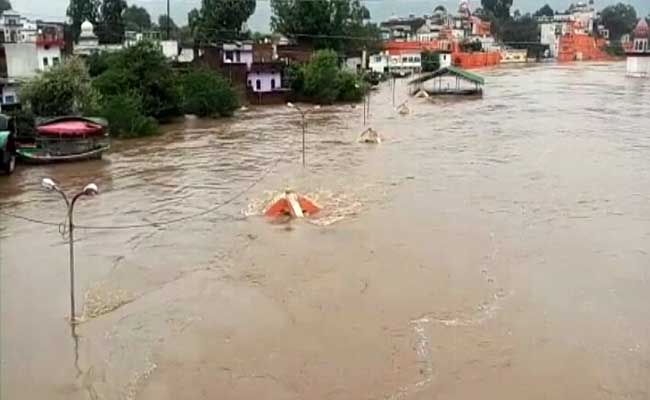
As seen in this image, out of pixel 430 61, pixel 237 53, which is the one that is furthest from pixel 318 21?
pixel 430 61

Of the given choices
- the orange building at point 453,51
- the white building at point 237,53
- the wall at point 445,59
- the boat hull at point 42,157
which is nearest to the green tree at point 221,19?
the white building at point 237,53

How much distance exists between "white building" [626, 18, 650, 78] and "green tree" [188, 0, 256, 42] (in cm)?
2697

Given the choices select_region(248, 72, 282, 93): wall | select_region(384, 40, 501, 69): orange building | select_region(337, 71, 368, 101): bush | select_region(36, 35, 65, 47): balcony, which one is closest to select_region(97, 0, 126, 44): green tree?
select_region(36, 35, 65, 47): balcony

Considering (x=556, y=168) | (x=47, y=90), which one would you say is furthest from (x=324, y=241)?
(x=47, y=90)

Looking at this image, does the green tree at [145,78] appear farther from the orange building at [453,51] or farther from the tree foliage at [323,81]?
the orange building at [453,51]

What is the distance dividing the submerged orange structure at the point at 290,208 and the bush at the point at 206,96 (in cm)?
1596

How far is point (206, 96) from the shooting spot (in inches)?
1142

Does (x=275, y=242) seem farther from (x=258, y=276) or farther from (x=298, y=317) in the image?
(x=298, y=317)

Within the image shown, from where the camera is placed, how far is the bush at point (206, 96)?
95.3 feet

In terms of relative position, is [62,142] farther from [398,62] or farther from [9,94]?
[398,62]

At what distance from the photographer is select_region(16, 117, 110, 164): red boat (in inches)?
734

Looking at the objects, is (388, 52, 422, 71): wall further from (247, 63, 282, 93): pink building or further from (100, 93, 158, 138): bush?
(100, 93, 158, 138): bush

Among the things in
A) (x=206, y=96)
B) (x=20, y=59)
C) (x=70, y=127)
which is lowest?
(x=70, y=127)

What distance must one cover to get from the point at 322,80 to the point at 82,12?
24.5 m
